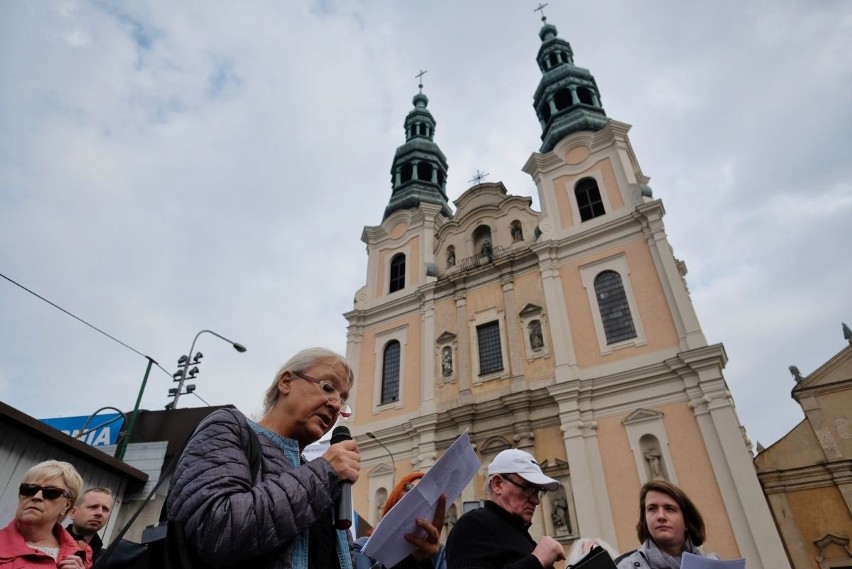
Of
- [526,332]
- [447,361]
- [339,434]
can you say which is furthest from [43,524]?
[447,361]

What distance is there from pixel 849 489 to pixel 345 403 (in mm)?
13972

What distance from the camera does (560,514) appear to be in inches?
487

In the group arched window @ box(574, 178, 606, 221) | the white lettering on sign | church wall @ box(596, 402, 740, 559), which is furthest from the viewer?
arched window @ box(574, 178, 606, 221)

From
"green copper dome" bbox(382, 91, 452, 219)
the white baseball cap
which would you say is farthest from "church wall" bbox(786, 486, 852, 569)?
"green copper dome" bbox(382, 91, 452, 219)

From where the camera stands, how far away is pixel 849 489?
1127cm

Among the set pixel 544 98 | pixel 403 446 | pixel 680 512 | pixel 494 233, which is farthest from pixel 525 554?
pixel 544 98

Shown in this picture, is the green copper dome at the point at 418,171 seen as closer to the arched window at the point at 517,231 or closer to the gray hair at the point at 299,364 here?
the arched window at the point at 517,231

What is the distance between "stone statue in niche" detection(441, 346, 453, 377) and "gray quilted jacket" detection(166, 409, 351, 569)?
15.3 meters

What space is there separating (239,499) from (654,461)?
12.9 metres

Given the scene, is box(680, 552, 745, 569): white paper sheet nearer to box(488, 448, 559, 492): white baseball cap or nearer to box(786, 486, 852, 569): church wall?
box(488, 448, 559, 492): white baseball cap

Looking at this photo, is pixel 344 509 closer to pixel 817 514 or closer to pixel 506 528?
pixel 506 528

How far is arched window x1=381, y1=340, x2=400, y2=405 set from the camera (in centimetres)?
1762

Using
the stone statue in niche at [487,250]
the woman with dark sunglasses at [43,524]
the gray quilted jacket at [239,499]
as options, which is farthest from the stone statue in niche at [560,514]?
the gray quilted jacket at [239,499]

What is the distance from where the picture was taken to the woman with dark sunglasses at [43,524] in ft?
8.13
